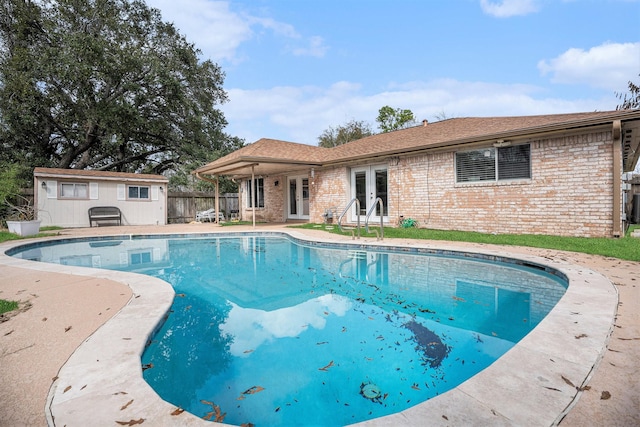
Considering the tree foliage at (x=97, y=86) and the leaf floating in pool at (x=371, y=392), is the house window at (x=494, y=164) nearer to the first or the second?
the leaf floating in pool at (x=371, y=392)

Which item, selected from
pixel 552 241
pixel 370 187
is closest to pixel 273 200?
pixel 370 187

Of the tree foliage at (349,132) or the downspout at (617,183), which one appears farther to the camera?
the tree foliage at (349,132)

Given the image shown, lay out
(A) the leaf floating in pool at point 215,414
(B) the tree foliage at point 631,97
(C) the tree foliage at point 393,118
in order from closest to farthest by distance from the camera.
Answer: (A) the leaf floating in pool at point 215,414 < (B) the tree foliage at point 631,97 < (C) the tree foliage at point 393,118

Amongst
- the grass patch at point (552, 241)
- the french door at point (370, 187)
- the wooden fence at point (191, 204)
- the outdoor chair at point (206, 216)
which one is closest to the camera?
the grass patch at point (552, 241)

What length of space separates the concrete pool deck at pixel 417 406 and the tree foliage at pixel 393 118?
27.0 meters

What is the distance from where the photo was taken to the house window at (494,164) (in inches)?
318

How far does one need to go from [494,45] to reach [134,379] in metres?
15.5

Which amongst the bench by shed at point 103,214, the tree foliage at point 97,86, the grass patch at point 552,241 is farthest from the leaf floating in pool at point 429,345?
the tree foliage at point 97,86

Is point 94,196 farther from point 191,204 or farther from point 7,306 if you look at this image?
point 7,306

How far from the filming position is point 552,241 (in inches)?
270

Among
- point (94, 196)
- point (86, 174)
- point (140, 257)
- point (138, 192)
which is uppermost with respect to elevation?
point (86, 174)

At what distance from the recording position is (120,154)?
67.8ft

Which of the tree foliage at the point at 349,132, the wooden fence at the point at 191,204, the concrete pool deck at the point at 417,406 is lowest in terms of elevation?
the concrete pool deck at the point at 417,406

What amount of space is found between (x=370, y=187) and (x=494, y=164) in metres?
4.27
